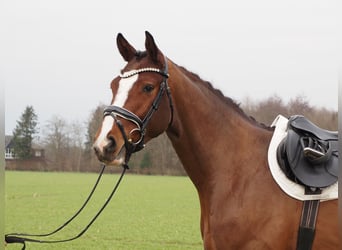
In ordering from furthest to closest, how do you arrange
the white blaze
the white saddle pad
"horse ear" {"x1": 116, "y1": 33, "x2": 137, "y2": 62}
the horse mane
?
the horse mane
"horse ear" {"x1": 116, "y1": 33, "x2": 137, "y2": 62}
the white saddle pad
the white blaze

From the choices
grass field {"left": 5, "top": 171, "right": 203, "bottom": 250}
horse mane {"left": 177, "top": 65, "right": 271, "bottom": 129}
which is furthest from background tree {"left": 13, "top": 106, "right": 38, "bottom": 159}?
horse mane {"left": 177, "top": 65, "right": 271, "bottom": 129}

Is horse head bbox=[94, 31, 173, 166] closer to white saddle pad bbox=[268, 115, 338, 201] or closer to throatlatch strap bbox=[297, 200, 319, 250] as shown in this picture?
white saddle pad bbox=[268, 115, 338, 201]

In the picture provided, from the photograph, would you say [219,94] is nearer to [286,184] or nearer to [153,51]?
[153,51]

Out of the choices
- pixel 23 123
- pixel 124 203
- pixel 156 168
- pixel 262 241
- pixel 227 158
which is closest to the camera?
pixel 262 241

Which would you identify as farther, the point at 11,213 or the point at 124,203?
the point at 124,203

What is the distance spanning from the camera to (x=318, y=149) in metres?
3.79

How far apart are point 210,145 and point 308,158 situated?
0.90m

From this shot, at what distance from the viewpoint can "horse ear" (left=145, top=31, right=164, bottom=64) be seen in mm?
3789

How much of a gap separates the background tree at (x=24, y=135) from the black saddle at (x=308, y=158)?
228 ft

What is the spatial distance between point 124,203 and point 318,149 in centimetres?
2338

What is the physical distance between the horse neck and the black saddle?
1.12 ft

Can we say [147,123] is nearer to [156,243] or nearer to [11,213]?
[156,243]

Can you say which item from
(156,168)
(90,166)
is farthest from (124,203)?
(90,166)

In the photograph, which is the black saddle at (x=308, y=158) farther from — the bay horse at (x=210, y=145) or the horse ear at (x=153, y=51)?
the horse ear at (x=153, y=51)
